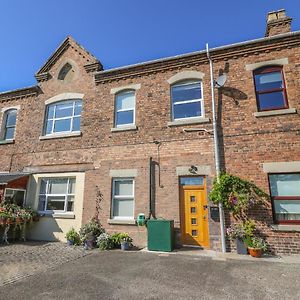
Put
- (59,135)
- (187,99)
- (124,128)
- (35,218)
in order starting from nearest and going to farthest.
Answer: (187,99)
(124,128)
(35,218)
(59,135)

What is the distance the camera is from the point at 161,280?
6254 mm

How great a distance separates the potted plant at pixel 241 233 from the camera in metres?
8.77

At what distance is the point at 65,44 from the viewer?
572 inches

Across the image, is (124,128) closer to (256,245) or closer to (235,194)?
(235,194)

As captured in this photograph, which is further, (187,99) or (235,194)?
(187,99)

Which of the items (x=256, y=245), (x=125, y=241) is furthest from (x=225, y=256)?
(x=125, y=241)

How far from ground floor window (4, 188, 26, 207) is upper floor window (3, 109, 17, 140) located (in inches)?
143

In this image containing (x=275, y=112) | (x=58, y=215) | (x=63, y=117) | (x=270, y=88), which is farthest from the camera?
(x=63, y=117)

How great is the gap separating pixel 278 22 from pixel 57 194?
1249 centimetres

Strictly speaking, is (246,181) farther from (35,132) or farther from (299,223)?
(35,132)

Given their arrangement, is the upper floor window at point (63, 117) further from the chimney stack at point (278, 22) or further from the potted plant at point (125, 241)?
the chimney stack at point (278, 22)

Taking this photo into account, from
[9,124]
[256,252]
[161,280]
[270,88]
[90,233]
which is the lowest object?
[161,280]

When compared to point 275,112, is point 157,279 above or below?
below

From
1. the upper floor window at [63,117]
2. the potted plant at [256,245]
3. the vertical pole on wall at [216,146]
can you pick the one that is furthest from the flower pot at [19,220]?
the potted plant at [256,245]
